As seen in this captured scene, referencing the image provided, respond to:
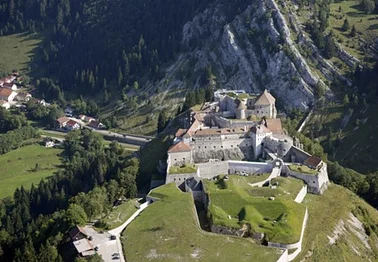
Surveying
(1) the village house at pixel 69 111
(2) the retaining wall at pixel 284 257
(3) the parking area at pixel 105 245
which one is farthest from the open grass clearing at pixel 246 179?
(1) the village house at pixel 69 111

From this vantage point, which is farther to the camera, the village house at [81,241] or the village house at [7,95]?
the village house at [7,95]

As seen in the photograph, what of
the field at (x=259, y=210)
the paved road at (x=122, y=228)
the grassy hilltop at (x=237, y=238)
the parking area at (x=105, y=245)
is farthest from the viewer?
the field at (x=259, y=210)

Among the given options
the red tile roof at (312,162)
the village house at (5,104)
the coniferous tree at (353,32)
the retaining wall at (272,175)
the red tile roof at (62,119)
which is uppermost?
→ the coniferous tree at (353,32)

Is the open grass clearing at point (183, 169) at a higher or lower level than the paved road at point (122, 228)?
higher

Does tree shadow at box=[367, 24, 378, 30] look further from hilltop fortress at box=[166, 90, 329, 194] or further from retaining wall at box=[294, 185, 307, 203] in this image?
retaining wall at box=[294, 185, 307, 203]

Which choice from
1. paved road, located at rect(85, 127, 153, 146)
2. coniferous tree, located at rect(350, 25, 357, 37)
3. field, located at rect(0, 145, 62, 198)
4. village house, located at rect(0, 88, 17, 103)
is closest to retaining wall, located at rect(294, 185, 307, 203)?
paved road, located at rect(85, 127, 153, 146)

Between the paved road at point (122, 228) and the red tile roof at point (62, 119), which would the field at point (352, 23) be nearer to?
the red tile roof at point (62, 119)

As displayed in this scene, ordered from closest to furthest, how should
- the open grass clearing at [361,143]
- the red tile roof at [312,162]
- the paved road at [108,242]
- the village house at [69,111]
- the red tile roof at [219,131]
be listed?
the paved road at [108,242]
the red tile roof at [312,162]
the red tile roof at [219,131]
the open grass clearing at [361,143]
the village house at [69,111]

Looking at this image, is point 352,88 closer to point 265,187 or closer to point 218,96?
point 218,96
